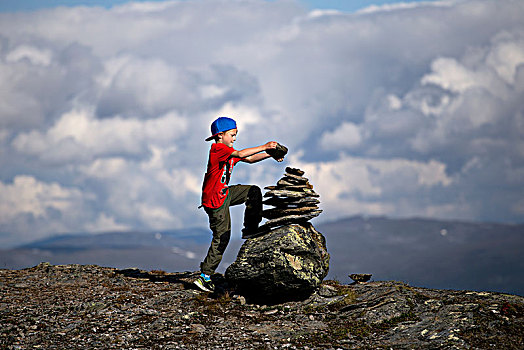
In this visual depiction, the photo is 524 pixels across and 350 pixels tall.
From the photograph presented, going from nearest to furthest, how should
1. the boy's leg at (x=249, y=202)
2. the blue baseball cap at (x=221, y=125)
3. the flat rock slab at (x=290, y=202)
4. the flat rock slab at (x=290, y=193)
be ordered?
1. the blue baseball cap at (x=221, y=125)
2. the flat rock slab at (x=290, y=193)
3. the flat rock slab at (x=290, y=202)
4. the boy's leg at (x=249, y=202)

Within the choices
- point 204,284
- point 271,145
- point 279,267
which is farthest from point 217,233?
point 271,145

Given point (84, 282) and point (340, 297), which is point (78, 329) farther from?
point (340, 297)

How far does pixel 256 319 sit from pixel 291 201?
174 inches

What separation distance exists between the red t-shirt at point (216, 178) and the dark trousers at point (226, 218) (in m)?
0.28

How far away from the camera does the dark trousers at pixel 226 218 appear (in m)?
17.5

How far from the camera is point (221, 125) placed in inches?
677

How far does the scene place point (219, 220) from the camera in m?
17.5

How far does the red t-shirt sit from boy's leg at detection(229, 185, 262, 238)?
0.55m

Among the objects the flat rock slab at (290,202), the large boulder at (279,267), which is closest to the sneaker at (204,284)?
the large boulder at (279,267)

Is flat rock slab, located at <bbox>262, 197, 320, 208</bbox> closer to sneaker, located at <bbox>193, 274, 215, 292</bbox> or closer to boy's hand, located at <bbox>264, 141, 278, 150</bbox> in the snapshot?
boy's hand, located at <bbox>264, 141, 278, 150</bbox>

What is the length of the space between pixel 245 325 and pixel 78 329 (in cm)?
529

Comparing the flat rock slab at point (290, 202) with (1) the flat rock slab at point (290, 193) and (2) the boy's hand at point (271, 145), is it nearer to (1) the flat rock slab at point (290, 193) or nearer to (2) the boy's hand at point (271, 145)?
(1) the flat rock slab at point (290, 193)

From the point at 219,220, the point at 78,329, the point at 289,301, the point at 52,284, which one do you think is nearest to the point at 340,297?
the point at 289,301

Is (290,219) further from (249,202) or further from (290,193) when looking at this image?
(249,202)
